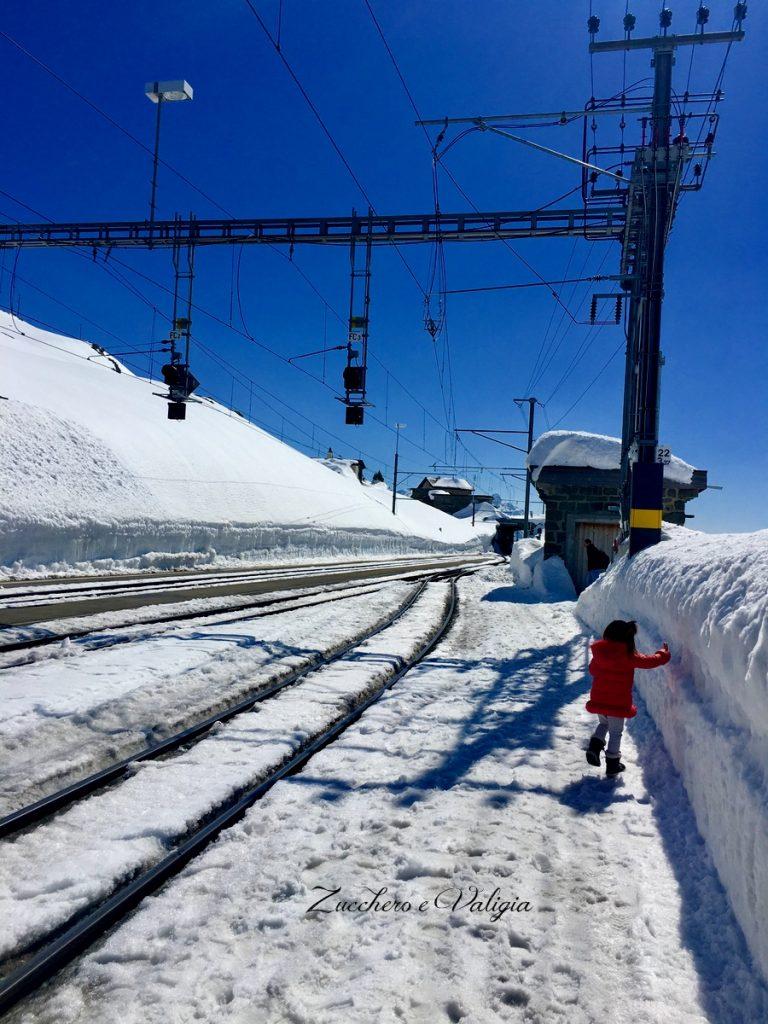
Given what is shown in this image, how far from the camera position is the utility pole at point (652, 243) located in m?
10.7

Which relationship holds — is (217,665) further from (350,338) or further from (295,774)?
(350,338)

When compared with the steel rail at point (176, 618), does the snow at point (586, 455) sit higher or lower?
higher

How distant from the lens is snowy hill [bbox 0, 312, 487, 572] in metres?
23.5

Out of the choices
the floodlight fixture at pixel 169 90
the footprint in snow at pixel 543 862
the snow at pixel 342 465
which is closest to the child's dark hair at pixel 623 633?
the footprint in snow at pixel 543 862

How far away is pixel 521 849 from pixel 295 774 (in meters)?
1.69

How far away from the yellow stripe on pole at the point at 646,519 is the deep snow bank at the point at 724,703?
4.58 meters

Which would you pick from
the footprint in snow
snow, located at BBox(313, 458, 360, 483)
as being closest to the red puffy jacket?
the footprint in snow

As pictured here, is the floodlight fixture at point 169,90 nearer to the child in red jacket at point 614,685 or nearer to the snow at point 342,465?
the child in red jacket at point 614,685

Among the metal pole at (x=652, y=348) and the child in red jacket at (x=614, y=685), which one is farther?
the metal pole at (x=652, y=348)

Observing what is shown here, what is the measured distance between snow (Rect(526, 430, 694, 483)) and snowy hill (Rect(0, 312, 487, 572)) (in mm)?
15578

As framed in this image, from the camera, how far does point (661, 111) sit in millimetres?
11375

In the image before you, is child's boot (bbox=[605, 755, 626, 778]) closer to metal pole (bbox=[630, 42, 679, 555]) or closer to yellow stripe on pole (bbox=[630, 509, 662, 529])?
metal pole (bbox=[630, 42, 679, 555])

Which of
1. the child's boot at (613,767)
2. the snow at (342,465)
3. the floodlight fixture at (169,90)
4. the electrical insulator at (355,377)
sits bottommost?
the child's boot at (613,767)

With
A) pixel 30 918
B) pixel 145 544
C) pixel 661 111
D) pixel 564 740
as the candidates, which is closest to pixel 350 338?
pixel 661 111
